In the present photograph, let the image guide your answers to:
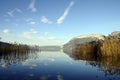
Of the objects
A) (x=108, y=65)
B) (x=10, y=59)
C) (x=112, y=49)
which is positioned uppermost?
(x=112, y=49)

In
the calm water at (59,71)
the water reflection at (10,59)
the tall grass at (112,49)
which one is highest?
the tall grass at (112,49)

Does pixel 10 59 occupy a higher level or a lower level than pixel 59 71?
higher

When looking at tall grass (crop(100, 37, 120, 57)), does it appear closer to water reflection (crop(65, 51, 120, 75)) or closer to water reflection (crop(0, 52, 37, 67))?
water reflection (crop(65, 51, 120, 75))

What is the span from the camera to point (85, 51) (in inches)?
5022

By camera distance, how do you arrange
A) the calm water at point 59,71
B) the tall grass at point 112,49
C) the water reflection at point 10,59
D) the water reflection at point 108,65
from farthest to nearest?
the tall grass at point 112,49, the water reflection at point 10,59, the water reflection at point 108,65, the calm water at point 59,71

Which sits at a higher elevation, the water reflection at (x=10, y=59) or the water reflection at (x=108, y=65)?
the water reflection at (x=10, y=59)

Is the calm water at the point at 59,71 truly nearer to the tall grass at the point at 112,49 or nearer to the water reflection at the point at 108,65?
the water reflection at the point at 108,65

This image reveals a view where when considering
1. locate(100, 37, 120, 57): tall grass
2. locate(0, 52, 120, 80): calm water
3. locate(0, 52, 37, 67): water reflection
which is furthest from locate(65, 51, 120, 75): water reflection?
locate(0, 52, 37, 67): water reflection

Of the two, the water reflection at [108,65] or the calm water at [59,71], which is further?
the water reflection at [108,65]

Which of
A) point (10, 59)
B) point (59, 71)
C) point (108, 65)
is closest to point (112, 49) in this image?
point (108, 65)

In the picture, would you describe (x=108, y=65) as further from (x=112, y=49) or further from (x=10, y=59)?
(x=10, y=59)

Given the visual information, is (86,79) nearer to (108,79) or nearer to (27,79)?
(108,79)

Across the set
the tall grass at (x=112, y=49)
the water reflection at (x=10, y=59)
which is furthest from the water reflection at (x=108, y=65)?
the water reflection at (x=10, y=59)

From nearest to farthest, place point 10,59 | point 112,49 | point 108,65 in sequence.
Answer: point 108,65, point 10,59, point 112,49
